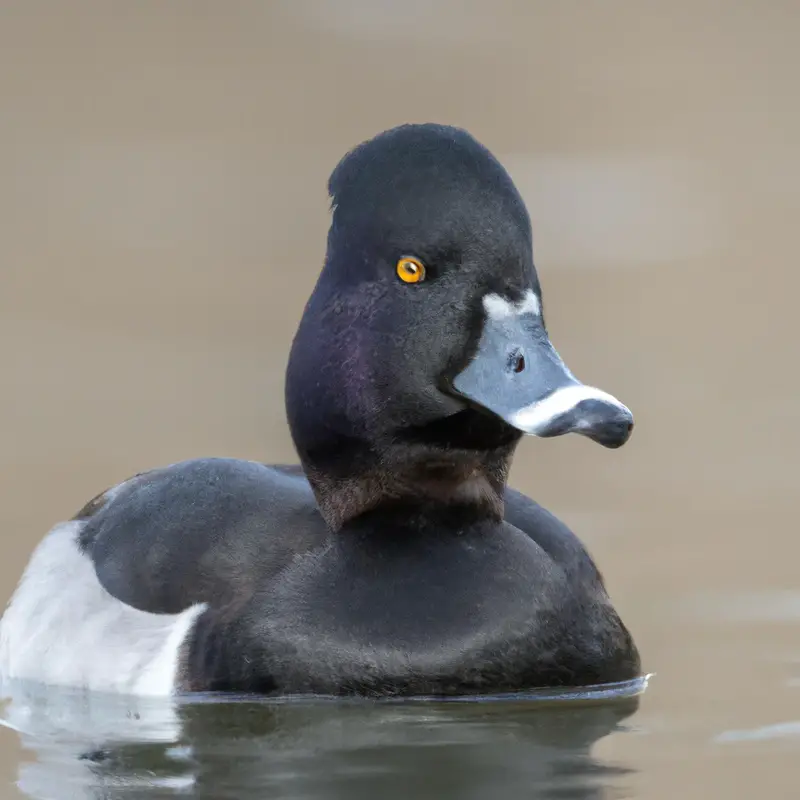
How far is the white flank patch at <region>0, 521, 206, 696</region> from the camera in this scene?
211 inches

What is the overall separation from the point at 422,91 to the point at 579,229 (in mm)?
2440

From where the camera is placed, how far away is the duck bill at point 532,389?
474cm

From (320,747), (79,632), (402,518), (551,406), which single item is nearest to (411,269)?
(551,406)

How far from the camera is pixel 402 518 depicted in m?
5.38

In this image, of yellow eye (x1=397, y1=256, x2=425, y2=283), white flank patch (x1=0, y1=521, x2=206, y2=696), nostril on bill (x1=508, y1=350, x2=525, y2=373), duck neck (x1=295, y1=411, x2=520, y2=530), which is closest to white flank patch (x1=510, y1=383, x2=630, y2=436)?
nostril on bill (x1=508, y1=350, x2=525, y2=373)

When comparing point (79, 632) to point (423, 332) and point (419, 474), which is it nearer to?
point (419, 474)

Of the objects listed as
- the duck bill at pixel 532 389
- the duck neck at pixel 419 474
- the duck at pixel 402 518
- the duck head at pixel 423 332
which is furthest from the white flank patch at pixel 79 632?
the duck bill at pixel 532 389

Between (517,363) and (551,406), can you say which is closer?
(551,406)

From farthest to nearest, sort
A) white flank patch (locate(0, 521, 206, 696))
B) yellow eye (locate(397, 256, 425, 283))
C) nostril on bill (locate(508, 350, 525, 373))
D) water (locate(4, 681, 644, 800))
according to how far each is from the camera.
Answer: white flank patch (locate(0, 521, 206, 696))
yellow eye (locate(397, 256, 425, 283))
nostril on bill (locate(508, 350, 525, 373))
water (locate(4, 681, 644, 800))

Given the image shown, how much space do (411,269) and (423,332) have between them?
0.51ft

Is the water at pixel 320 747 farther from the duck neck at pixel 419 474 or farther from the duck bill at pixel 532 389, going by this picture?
the duck bill at pixel 532 389

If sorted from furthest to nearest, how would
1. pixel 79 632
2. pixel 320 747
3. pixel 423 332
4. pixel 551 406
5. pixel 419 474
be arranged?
pixel 79 632, pixel 419 474, pixel 423 332, pixel 320 747, pixel 551 406

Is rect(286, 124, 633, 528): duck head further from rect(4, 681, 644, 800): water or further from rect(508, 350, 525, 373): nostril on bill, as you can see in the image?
rect(4, 681, 644, 800): water

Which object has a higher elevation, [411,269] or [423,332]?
[411,269]
